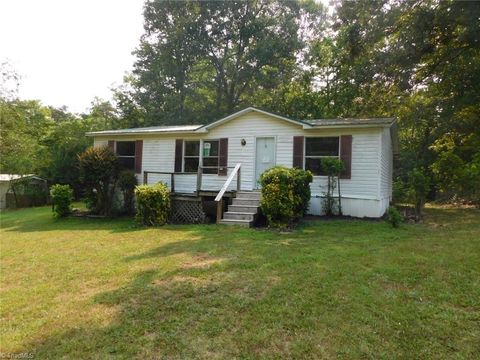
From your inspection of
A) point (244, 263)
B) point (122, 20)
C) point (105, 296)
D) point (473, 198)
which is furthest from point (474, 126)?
point (105, 296)

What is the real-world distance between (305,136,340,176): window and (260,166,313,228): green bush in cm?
223

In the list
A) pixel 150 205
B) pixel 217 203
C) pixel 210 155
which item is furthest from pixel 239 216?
pixel 210 155

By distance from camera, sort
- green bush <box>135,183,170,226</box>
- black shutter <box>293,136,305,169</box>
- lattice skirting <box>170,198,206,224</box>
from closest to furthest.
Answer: green bush <box>135,183,170,226</box>, lattice skirting <box>170,198,206,224</box>, black shutter <box>293,136,305,169</box>

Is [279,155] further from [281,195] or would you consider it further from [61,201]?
[61,201]

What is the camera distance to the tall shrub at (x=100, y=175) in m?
11.7

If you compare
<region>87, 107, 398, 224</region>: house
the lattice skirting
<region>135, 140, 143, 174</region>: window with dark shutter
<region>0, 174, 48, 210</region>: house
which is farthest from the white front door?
<region>0, 174, 48, 210</region>: house

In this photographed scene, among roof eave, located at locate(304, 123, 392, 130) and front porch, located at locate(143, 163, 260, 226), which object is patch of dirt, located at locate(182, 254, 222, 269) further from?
roof eave, located at locate(304, 123, 392, 130)

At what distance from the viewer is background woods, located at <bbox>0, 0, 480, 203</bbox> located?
35.3 ft

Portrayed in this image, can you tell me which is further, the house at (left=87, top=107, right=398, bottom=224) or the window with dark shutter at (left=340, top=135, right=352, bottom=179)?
the window with dark shutter at (left=340, top=135, right=352, bottom=179)

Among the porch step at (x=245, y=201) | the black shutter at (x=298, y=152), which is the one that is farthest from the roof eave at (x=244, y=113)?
the porch step at (x=245, y=201)

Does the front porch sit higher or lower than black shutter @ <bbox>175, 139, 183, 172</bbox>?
lower

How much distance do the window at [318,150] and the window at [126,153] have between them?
7.52 m

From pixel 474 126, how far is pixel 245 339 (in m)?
14.2

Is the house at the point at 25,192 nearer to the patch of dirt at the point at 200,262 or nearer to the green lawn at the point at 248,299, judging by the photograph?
the green lawn at the point at 248,299
